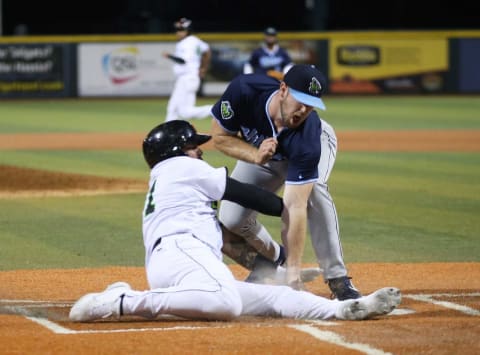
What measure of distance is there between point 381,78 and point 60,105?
8.16 metres

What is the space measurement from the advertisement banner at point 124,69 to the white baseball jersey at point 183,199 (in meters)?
22.2

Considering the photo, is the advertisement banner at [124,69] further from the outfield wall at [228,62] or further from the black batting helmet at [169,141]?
the black batting helmet at [169,141]

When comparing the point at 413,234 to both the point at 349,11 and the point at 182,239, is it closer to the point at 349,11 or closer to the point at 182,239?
the point at 182,239

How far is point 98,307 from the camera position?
19.0 ft

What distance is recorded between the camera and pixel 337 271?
6.45 meters

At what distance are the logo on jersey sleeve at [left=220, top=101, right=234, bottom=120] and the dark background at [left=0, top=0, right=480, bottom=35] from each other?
102 feet

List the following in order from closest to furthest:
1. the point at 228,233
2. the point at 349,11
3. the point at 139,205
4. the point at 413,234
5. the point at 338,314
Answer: the point at 338,314 < the point at 228,233 < the point at 413,234 < the point at 139,205 < the point at 349,11

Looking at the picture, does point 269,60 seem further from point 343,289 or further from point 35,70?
point 343,289

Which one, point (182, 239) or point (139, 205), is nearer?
point (182, 239)

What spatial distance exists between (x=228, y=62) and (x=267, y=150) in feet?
74.0

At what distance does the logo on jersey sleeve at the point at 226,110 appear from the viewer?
6.46 metres

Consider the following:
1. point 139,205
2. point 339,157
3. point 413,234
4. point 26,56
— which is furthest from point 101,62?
point 413,234

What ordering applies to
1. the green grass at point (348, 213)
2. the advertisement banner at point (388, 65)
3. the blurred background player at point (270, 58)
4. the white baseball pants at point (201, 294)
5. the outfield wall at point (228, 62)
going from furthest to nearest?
the advertisement banner at point (388, 65) < the outfield wall at point (228, 62) < the blurred background player at point (270, 58) < the green grass at point (348, 213) < the white baseball pants at point (201, 294)

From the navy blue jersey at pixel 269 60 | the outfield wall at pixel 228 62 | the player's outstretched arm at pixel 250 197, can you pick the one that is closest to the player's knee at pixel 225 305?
the player's outstretched arm at pixel 250 197
